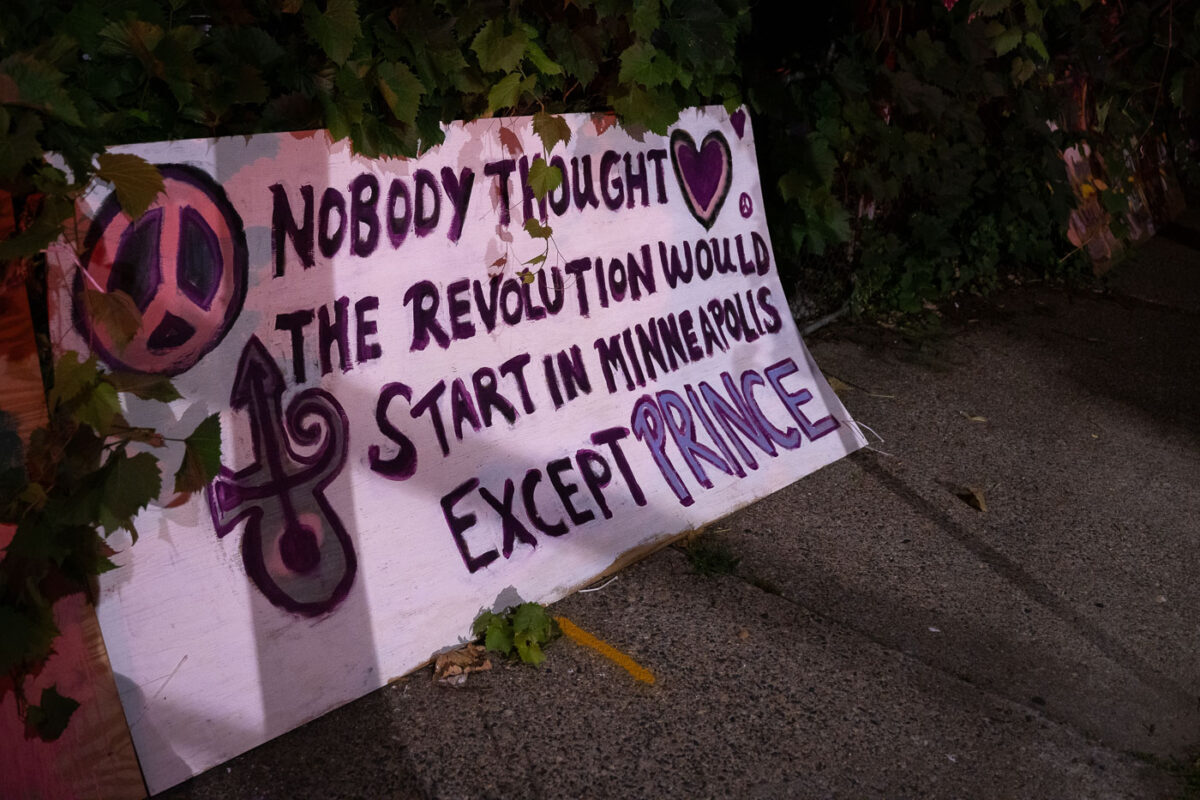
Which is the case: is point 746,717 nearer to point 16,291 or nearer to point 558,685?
point 558,685

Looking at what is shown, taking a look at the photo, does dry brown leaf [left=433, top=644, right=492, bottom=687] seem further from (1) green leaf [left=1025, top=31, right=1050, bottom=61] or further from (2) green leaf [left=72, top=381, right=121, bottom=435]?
(1) green leaf [left=1025, top=31, right=1050, bottom=61]

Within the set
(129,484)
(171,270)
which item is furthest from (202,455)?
(171,270)

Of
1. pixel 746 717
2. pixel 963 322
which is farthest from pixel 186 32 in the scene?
pixel 963 322

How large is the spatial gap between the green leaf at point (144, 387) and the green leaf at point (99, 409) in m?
0.05

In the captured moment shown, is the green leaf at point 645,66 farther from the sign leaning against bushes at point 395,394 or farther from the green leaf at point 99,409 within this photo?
the green leaf at point 99,409

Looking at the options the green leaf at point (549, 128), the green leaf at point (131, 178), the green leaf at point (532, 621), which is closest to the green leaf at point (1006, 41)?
the green leaf at point (549, 128)

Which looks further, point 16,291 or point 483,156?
point 483,156

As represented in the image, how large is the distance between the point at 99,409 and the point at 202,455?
8.5 inches

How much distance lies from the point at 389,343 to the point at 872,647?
1.54 m

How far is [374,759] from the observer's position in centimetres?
223

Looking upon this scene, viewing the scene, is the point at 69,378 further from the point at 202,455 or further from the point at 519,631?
the point at 519,631

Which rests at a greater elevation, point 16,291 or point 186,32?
point 186,32

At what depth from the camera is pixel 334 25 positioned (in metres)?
2.31

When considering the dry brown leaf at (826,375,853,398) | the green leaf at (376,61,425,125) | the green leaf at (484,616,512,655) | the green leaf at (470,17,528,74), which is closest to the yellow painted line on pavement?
the green leaf at (484,616,512,655)
